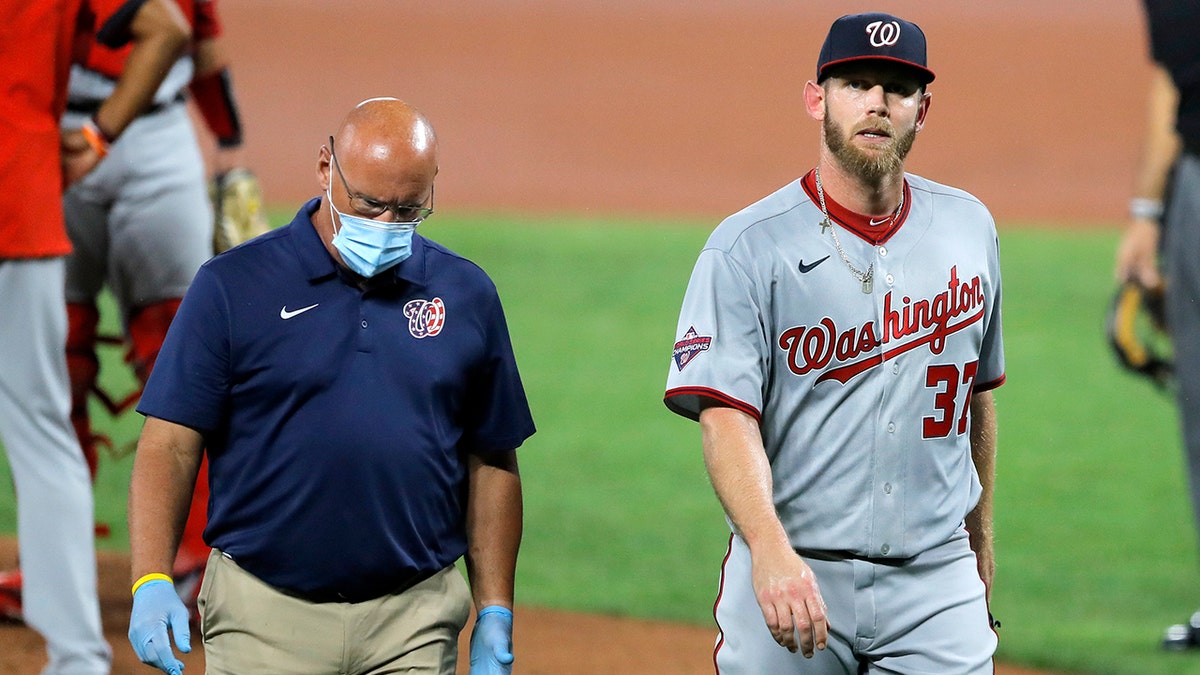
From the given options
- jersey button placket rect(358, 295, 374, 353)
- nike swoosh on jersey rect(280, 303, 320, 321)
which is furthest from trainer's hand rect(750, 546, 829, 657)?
nike swoosh on jersey rect(280, 303, 320, 321)

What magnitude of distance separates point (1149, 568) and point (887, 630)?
4674 millimetres

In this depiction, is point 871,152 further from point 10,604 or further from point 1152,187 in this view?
point 10,604

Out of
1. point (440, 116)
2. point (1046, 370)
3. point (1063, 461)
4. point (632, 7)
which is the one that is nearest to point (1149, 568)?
point (1063, 461)

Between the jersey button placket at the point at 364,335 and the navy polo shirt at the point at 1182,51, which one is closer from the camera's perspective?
the jersey button placket at the point at 364,335

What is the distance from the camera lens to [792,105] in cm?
2311

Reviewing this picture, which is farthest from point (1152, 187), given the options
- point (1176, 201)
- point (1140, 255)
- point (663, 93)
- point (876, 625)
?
point (663, 93)

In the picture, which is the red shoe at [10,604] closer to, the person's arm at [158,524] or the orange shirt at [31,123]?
the orange shirt at [31,123]

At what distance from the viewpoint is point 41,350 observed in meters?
4.20

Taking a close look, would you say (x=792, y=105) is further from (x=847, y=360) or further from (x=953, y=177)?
(x=847, y=360)

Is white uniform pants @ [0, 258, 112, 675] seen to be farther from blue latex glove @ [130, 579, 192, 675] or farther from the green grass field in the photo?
the green grass field

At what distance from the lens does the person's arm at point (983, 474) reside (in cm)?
324

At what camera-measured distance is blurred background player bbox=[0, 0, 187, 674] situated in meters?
4.17

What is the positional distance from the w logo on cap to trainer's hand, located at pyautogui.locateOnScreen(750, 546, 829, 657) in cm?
95

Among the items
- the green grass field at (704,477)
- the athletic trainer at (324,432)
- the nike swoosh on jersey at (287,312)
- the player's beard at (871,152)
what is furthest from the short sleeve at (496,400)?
the green grass field at (704,477)
